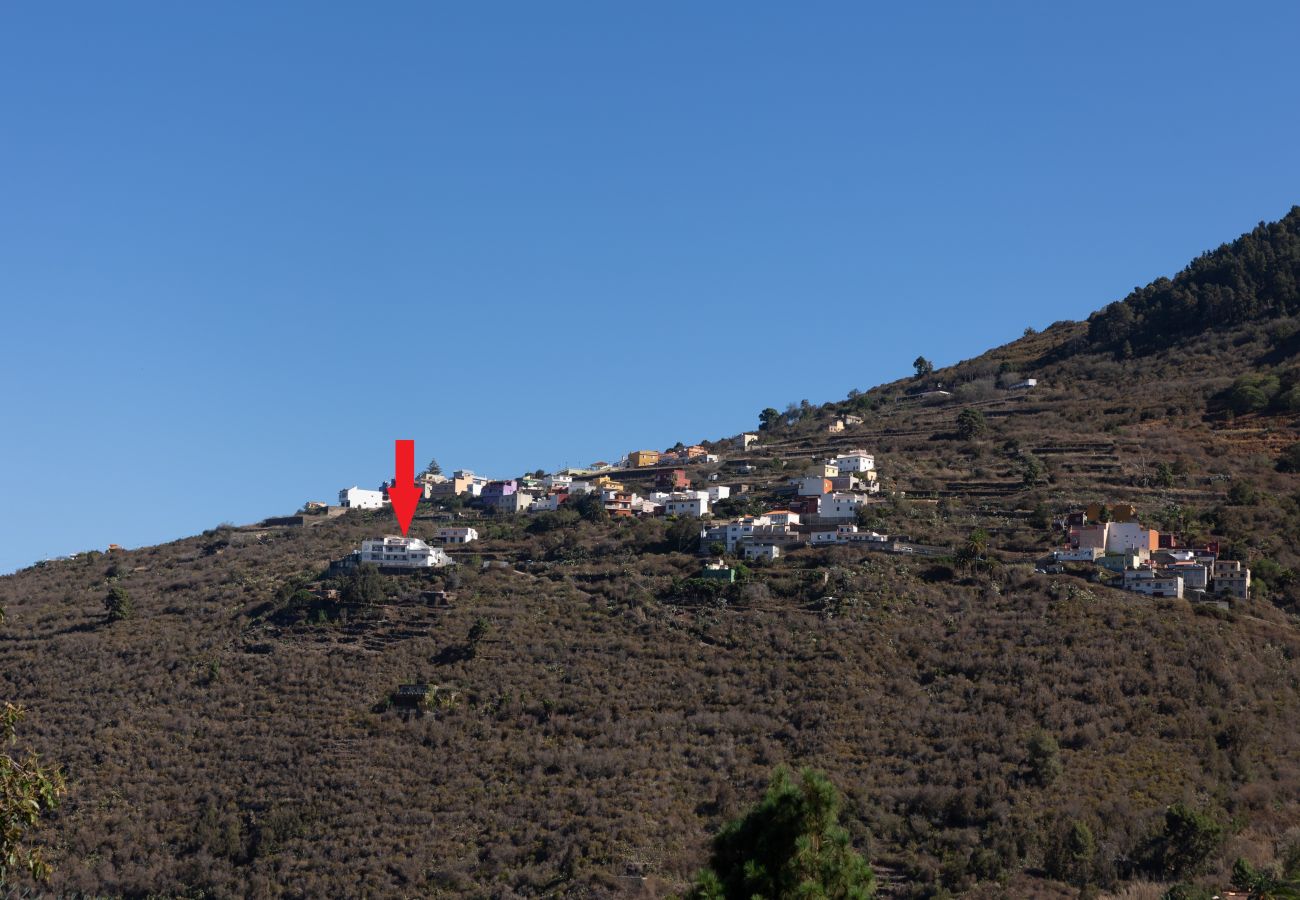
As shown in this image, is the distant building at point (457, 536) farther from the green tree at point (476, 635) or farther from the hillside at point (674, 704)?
the green tree at point (476, 635)

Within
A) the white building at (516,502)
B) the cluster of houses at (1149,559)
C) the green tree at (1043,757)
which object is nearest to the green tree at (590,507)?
the white building at (516,502)

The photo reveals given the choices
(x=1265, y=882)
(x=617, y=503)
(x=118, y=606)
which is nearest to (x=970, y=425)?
(x=617, y=503)

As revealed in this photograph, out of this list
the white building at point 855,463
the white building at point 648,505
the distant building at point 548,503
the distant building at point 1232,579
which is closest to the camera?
the distant building at point 1232,579

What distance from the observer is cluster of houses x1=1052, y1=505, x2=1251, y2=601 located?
55.6m

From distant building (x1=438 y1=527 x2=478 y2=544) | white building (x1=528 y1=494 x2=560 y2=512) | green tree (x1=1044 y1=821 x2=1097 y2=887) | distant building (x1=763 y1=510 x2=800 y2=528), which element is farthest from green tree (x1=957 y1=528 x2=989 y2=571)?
white building (x1=528 y1=494 x2=560 y2=512)

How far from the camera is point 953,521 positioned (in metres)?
66.6

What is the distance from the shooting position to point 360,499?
94688mm

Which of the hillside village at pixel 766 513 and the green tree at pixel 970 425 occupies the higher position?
the green tree at pixel 970 425

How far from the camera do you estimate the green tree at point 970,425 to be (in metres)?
84.4

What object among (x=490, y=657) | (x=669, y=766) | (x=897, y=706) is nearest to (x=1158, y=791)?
(x=897, y=706)

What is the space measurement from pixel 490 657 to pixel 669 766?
11.4 m

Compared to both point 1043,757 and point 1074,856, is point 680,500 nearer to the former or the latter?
point 1043,757

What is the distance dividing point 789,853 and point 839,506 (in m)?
49.1

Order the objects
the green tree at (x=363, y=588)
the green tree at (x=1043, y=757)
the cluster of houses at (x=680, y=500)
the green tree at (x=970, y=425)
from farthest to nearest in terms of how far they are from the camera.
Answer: the green tree at (x=970, y=425) < the cluster of houses at (x=680, y=500) < the green tree at (x=363, y=588) < the green tree at (x=1043, y=757)
